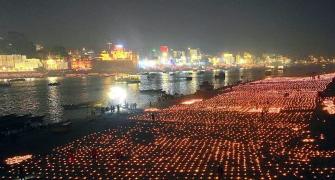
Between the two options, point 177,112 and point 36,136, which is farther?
point 177,112

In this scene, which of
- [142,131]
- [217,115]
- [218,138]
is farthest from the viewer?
[217,115]

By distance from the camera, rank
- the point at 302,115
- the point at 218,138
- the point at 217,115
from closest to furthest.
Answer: the point at 218,138
the point at 302,115
the point at 217,115

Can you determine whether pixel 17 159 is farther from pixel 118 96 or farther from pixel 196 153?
pixel 118 96

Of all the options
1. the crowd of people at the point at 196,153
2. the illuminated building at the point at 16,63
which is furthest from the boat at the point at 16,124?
the illuminated building at the point at 16,63

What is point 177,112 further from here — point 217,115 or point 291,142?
point 291,142

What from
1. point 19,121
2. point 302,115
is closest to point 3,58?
point 19,121

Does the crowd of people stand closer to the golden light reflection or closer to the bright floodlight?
the golden light reflection
